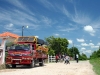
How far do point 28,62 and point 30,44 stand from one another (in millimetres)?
2059

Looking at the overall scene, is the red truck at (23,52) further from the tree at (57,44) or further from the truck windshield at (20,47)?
the tree at (57,44)

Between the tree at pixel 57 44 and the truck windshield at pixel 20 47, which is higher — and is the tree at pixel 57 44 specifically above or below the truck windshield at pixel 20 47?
above

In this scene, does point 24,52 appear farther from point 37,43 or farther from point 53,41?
point 53,41

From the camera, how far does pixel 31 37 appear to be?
958 inches

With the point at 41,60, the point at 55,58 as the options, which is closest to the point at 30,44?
the point at 41,60

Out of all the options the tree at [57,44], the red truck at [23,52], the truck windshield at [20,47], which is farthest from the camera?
the tree at [57,44]

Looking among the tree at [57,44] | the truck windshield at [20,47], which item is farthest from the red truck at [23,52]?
the tree at [57,44]

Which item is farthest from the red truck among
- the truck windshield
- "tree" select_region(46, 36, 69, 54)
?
"tree" select_region(46, 36, 69, 54)

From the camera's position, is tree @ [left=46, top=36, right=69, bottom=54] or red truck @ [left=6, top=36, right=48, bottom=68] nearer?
red truck @ [left=6, top=36, right=48, bottom=68]

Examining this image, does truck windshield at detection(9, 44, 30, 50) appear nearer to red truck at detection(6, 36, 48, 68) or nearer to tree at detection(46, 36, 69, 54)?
red truck at detection(6, 36, 48, 68)

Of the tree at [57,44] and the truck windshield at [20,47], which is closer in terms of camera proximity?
the truck windshield at [20,47]

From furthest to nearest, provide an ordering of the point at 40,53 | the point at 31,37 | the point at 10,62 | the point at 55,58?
1. the point at 55,58
2. the point at 40,53
3. the point at 31,37
4. the point at 10,62

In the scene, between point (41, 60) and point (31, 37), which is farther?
point (41, 60)

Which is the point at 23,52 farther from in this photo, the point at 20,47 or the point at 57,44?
the point at 57,44
